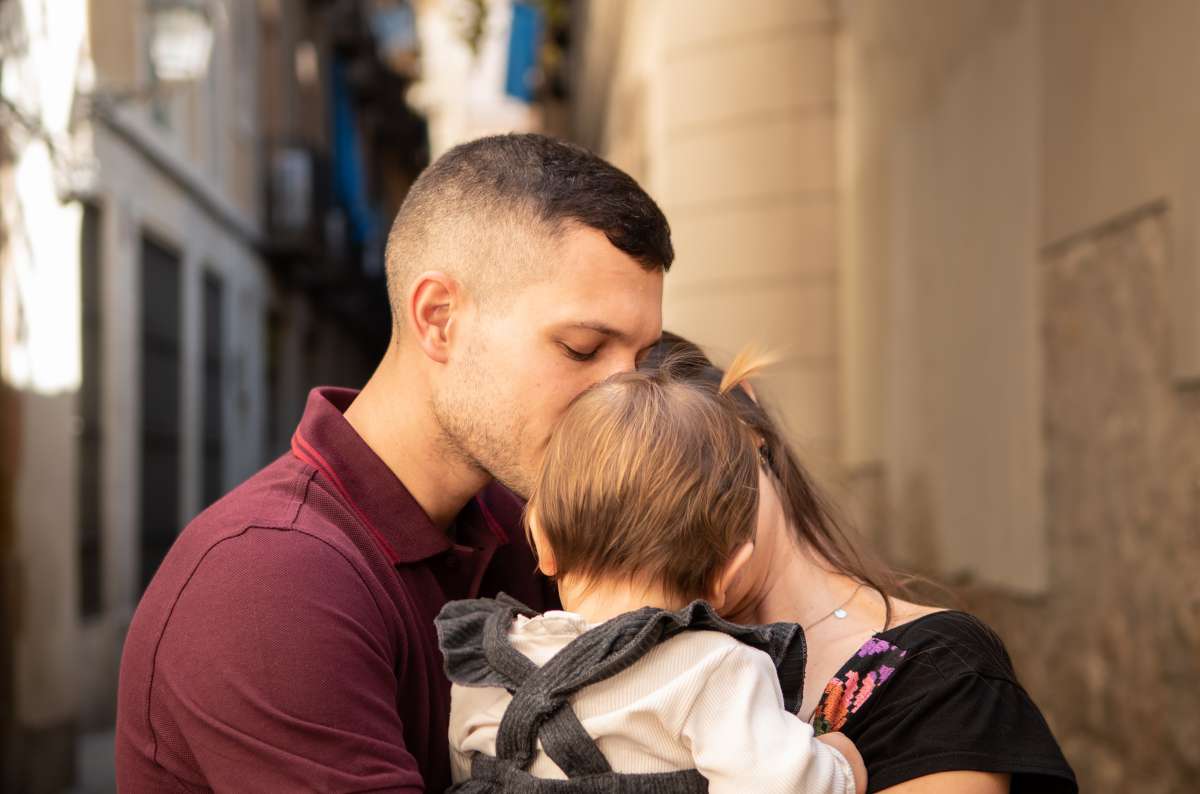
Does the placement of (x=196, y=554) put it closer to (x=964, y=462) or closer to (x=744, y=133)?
(x=964, y=462)

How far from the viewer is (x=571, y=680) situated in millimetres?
2156

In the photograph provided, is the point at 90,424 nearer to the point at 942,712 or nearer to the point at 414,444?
the point at 414,444

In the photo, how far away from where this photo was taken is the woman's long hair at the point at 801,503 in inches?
103

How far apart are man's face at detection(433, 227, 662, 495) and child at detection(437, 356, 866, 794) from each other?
25 centimetres

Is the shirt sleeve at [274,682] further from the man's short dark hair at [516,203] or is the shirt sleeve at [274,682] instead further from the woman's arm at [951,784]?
the man's short dark hair at [516,203]

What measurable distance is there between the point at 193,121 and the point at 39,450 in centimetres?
717

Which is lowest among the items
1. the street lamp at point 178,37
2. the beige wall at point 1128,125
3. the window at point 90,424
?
the window at point 90,424

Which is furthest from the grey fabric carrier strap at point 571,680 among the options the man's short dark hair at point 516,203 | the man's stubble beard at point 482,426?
the man's short dark hair at point 516,203

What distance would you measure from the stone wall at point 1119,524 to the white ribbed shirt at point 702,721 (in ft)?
7.29

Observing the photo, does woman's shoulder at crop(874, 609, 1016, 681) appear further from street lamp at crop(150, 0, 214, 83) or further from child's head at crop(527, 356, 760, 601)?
street lamp at crop(150, 0, 214, 83)

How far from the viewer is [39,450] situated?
8.71 meters

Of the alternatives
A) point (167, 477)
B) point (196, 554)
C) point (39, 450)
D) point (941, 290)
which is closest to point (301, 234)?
point (167, 477)

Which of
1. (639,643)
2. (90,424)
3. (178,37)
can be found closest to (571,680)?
(639,643)

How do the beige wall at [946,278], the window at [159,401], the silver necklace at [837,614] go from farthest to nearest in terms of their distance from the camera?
1. the window at [159,401]
2. the beige wall at [946,278]
3. the silver necklace at [837,614]
